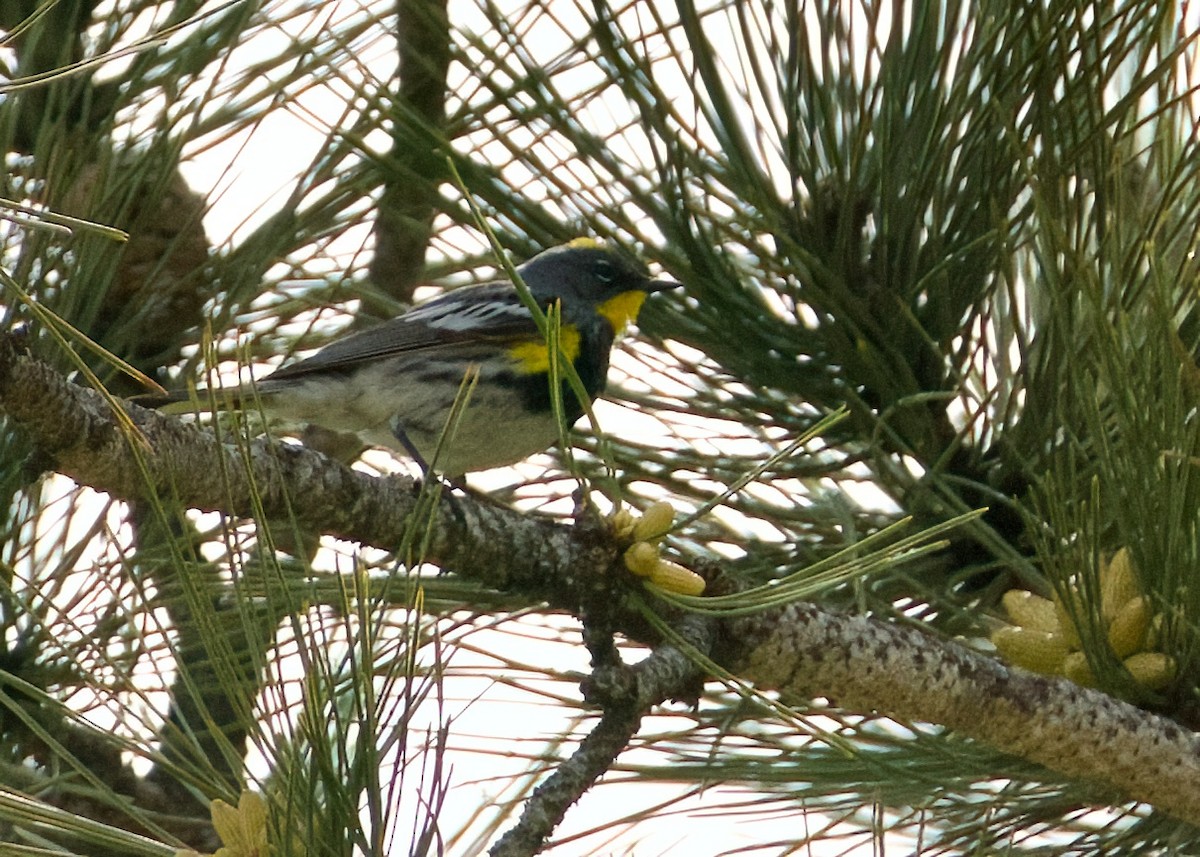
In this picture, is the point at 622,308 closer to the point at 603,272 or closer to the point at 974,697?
the point at 603,272

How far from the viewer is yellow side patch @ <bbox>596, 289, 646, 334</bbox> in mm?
1946

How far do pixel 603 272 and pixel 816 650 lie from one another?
1188mm

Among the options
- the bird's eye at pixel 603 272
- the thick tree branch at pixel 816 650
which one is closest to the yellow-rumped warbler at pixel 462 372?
the bird's eye at pixel 603 272

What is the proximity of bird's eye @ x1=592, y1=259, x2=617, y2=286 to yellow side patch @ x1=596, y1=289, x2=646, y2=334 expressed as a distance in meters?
0.04

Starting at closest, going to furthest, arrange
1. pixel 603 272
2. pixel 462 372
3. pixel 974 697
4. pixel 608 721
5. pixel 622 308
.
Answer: pixel 608 721 < pixel 974 697 < pixel 622 308 < pixel 603 272 < pixel 462 372

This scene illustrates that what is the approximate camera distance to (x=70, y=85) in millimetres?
1788

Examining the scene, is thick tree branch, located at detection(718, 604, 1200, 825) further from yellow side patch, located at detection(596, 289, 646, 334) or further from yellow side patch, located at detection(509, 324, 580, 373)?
yellow side patch, located at detection(509, 324, 580, 373)

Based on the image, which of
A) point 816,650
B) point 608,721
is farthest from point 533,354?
point 608,721

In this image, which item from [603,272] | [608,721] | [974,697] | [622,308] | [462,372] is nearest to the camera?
[608,721]

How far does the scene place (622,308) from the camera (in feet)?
6.99

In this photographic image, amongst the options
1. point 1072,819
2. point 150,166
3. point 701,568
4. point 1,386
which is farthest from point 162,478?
point 1072,819

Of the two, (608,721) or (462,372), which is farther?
(462,372)

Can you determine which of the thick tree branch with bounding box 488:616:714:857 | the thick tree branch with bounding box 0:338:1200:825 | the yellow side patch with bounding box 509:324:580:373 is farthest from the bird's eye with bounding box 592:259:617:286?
the thick tree branch with bounding box 488:616:714:857

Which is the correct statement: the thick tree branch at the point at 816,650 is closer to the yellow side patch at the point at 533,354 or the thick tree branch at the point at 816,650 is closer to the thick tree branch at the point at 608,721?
the thick tree branch at the point at 608,721
